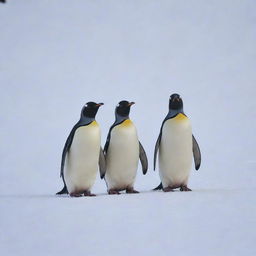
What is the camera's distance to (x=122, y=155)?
6.84 meters

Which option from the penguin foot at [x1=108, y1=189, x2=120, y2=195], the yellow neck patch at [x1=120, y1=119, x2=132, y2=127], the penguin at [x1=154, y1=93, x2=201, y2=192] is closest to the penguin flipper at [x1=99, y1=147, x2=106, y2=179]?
the penguin foot at [x1=108, y1=189, x2=120, y2=195]

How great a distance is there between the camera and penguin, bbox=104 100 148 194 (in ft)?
22.5

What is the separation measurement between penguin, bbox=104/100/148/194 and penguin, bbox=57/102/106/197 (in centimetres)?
14

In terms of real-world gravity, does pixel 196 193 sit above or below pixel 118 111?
below

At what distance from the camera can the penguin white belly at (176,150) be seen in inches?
275

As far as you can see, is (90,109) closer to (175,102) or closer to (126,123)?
(126,123)

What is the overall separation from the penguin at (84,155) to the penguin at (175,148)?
0.68 meters

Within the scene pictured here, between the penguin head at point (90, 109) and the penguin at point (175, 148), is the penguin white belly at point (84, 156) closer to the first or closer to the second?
the penguin head at point (90, 109)

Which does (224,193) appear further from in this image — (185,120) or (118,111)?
(118,111)

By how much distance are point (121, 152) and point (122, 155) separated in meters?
0.03

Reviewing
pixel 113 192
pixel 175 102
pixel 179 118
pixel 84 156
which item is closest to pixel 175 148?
pixel 179 118

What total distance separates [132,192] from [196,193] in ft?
2.20

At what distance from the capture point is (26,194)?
7258 mm

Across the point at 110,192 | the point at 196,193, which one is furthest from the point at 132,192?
the point at 196,193
